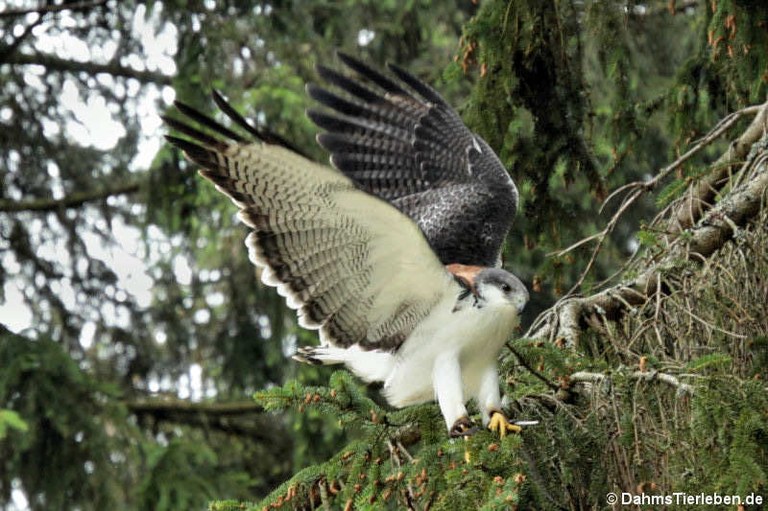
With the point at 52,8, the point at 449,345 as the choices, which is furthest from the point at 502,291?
the point at 52,8

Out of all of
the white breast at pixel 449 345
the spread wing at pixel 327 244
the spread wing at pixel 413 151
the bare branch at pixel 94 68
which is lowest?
the white breast at pixel 449 345

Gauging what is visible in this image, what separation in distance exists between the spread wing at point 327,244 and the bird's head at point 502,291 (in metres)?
0.15

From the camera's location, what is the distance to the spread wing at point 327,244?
13.4 ft

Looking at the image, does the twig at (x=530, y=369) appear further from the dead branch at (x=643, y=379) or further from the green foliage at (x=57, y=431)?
the green foliage at (x=57, y=431)

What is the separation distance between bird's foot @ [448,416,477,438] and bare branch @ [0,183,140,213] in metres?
6.30

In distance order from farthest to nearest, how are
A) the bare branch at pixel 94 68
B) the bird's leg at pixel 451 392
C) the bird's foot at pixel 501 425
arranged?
the bare branch at pixel 94 68 → the bird's leg at pixel 451 392 → the bird's foot at pixel 501 425

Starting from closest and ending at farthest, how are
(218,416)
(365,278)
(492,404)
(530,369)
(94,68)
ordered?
(530,369) → (492,404) → (365,278) → (94,68) → (218,416)

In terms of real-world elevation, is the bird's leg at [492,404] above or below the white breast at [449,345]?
below

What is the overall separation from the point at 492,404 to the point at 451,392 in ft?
0.56

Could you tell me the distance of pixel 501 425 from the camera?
3770mm

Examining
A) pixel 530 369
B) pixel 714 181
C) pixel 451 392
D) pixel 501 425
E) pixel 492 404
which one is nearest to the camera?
pixel 501 425

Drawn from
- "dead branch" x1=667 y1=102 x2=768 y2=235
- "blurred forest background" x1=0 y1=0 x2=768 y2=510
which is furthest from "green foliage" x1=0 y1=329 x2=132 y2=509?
"dead branch" x1=667 y1=102 x2=768 y2=235

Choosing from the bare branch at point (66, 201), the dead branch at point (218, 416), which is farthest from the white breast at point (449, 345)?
the bare branch at point (66, 201)

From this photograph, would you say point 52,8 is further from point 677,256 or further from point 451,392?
point 677,256
